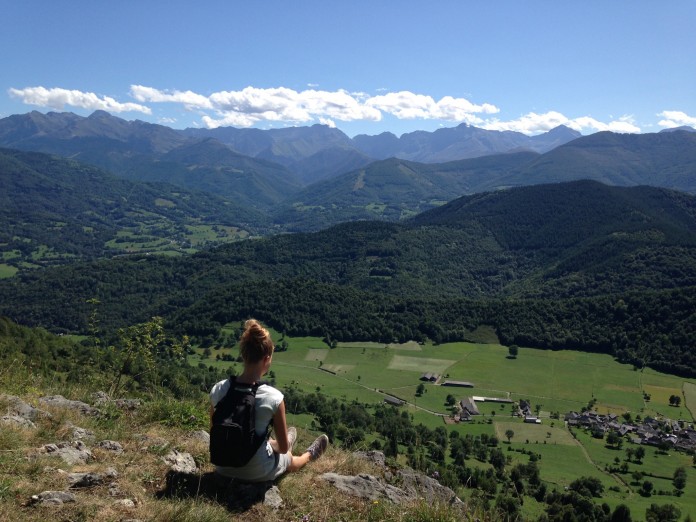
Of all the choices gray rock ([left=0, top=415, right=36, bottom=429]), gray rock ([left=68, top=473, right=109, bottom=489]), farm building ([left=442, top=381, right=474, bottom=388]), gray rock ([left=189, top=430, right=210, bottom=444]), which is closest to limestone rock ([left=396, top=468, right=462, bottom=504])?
gray rock ([left=189, top=430, right=210, bottom=444])

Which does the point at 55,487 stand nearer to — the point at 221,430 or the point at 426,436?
the point at 221,430

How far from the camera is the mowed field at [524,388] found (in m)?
60.3

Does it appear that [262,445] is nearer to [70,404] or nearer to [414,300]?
[70,404]

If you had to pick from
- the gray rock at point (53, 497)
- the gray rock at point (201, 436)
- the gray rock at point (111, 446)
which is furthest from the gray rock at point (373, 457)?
the gray rock at point (53, 497)

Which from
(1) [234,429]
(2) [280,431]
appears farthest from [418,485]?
(1) [234,429]

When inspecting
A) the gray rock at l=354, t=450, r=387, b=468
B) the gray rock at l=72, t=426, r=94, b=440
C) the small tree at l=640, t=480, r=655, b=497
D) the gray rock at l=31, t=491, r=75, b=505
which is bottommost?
the small tree at l=640, t=480, r=655, b=497

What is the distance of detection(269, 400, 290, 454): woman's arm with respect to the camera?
744 cm

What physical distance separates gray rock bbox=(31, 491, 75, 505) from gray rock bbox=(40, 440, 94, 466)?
4.45 ft

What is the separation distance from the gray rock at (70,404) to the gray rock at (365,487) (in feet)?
19.5

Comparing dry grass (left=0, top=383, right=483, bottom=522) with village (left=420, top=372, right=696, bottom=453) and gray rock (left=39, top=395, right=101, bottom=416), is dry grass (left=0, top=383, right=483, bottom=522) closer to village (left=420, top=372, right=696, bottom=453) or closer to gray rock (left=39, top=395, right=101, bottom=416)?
gray rock (left=39, top=395, right=101, bottom=416)

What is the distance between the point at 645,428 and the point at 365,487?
8211cm

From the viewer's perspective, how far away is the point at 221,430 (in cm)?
701

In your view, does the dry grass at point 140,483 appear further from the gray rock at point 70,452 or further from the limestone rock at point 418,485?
the limestone rock at point 418,485

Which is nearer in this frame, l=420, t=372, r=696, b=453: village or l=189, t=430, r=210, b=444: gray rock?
l=189, t=430, r=210, b=444: gray rock
